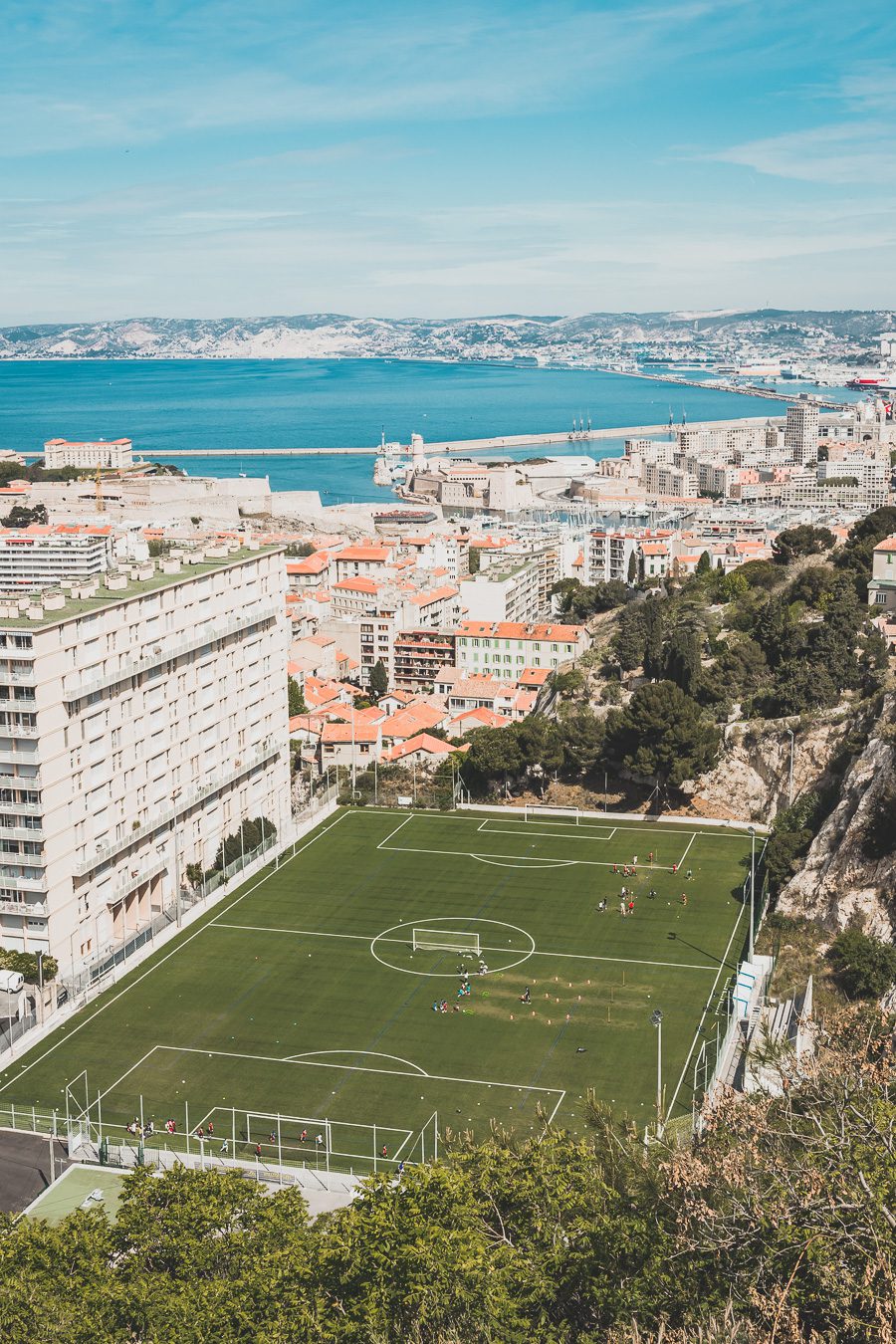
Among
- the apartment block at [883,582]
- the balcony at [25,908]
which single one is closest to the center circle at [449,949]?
the balcony at [25,908]

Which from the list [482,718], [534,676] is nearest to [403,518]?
[534,676]

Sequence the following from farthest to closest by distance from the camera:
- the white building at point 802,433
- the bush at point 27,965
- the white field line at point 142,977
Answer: the white building at point 802,433, the bush at point 27,965, the white field line at point 142,977

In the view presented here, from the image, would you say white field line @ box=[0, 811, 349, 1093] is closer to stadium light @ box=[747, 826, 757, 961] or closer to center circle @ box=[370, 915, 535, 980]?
center circle @ box=[370, 915, 535, 980]

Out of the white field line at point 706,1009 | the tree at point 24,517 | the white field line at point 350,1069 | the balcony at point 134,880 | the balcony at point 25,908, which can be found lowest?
the white field line at point 350,1069

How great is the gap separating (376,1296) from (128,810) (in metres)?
17.5

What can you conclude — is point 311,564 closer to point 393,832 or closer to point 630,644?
point 630,644

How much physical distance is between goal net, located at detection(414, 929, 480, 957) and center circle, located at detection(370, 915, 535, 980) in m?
0.07

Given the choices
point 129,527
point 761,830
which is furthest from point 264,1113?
point 129,527

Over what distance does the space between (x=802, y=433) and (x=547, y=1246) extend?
13672 cm

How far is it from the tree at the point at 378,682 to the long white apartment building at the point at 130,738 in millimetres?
14627

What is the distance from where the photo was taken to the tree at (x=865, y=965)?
83.7ft

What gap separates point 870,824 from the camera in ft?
95.4

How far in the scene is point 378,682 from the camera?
51688 mm

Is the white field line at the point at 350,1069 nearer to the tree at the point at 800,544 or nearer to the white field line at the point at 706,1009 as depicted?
the white field line at the point at 706,1009
